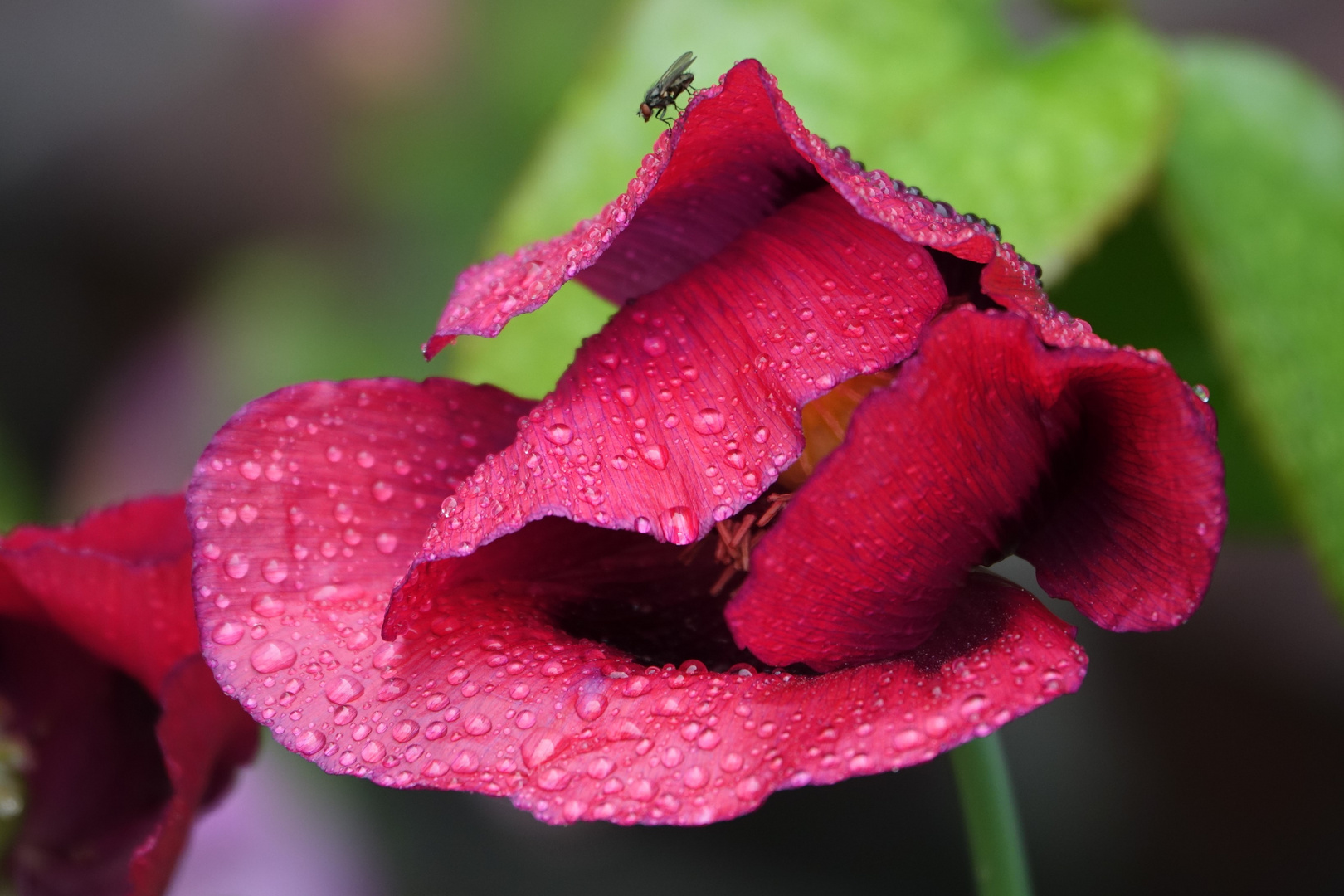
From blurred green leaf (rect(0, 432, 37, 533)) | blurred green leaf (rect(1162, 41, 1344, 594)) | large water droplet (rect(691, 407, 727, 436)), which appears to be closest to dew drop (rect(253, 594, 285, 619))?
large water droplet (rect(691, 407, 727, 436))

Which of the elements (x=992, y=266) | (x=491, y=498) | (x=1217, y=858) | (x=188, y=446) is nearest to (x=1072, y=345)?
(x=992, y=266)

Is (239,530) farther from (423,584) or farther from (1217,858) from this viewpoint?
(1217,858)

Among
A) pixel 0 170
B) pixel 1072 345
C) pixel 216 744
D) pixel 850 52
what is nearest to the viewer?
pixel 1072 345

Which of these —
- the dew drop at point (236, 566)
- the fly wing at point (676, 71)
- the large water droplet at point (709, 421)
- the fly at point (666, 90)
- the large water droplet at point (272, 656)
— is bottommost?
the large water droplet at point (272, 656)

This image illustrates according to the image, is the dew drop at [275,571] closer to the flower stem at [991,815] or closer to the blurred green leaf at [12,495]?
the flower stem at [991,815]

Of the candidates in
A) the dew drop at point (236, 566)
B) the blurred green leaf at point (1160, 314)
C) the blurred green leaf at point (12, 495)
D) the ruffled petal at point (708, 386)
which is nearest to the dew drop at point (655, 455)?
the ruffled petal at point (708, 386)
